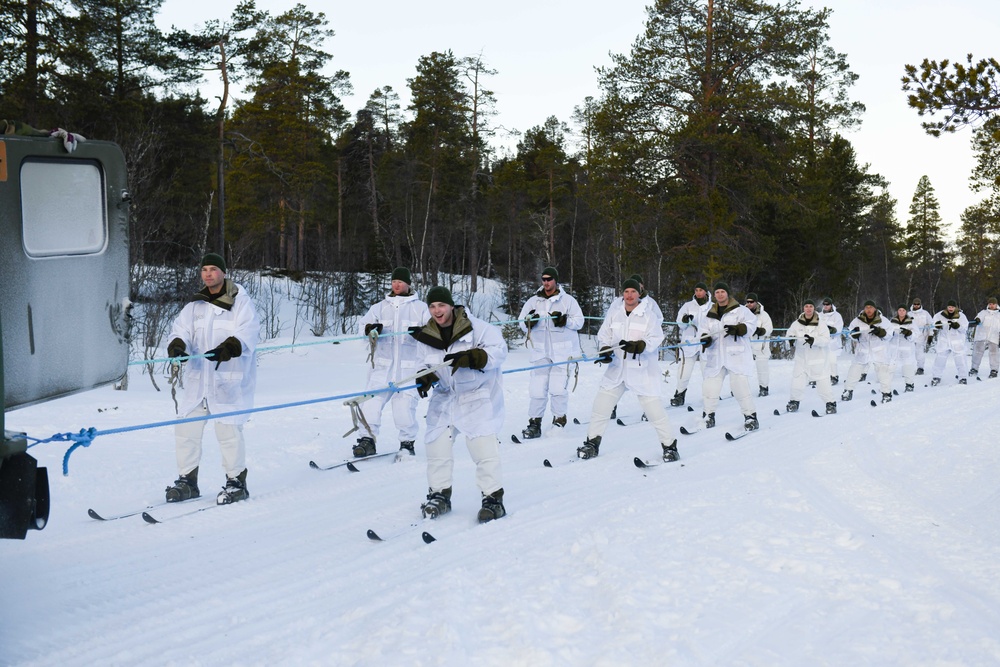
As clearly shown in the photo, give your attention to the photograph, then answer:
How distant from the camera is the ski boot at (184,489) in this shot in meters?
6.94

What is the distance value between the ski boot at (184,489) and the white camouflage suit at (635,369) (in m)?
4.00

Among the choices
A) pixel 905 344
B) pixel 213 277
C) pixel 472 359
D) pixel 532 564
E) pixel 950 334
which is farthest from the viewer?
pixel 950 334

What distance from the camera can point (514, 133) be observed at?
3547 cm

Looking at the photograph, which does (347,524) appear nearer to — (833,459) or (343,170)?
(833,459)

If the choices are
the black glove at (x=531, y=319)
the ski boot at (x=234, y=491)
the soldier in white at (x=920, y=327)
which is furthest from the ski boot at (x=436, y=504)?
the soldier in white at (x=920, y=327)

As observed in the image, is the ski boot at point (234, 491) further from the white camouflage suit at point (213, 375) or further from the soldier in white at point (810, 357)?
the soldier in white at point (810, 357)

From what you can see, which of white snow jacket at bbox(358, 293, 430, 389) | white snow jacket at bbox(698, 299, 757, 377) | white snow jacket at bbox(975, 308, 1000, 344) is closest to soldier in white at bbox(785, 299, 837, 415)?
white snow jacket at bbox(698, 299, 757, 377)

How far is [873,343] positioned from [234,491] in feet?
42.4

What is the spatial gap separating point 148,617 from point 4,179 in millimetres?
2257

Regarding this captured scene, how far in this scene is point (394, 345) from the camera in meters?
9.41

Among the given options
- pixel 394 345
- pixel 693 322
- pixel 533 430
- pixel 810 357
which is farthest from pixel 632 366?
pixel 810 357

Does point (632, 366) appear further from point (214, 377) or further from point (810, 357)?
point (810, 357)

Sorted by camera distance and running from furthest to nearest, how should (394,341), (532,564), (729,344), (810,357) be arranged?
1. (810,357)
2. (729,344)
3. (394,341)
4. (532,564)

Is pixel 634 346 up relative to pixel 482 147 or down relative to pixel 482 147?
down
